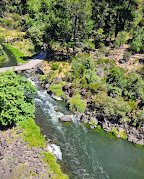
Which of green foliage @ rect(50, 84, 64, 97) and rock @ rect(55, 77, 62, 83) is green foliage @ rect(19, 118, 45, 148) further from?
rock @ rect(55, 77, 62, 83)

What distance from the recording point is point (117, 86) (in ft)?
118

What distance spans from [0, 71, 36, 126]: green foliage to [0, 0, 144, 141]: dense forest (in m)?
9.97

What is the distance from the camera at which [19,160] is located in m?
20.3

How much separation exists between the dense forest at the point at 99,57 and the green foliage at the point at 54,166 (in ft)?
39.6

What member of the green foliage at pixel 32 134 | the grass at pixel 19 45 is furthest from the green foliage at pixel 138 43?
the green foliage at pixel 32 134

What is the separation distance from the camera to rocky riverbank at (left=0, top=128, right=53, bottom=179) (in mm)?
19203

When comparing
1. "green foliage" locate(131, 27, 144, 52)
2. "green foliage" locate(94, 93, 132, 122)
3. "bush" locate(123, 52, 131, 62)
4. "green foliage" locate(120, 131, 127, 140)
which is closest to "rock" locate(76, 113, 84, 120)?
"green foliage" locate(94, 93, 132, 122)

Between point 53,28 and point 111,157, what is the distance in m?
36.9

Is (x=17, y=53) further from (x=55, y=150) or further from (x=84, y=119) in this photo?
(x=55, y=150)

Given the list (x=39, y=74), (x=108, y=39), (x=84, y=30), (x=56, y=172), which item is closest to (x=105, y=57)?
(x=84, y=30)

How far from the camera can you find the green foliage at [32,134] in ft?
76.4

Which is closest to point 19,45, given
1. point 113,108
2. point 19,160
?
point 113,108

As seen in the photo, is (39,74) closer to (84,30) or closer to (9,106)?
(84,30)

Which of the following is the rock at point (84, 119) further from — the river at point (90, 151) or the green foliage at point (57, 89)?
the green foliage at point (57, 89)
